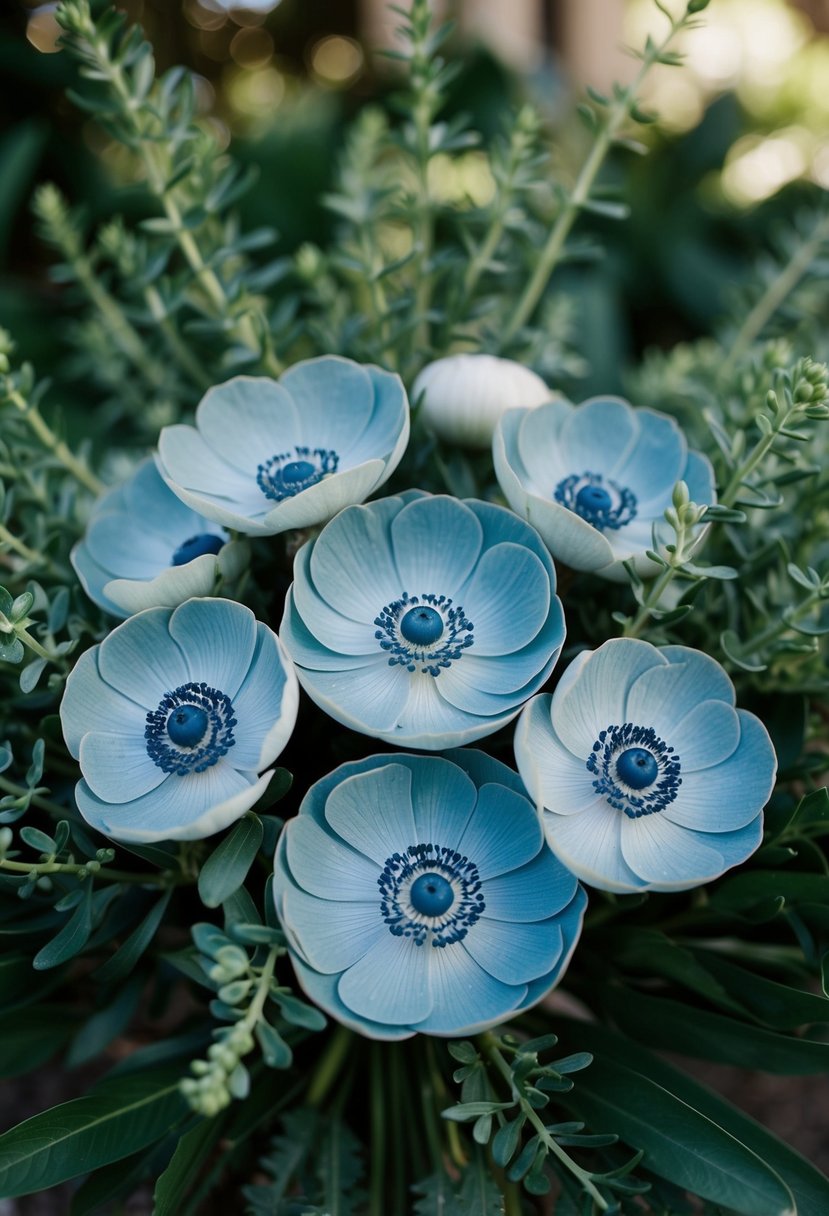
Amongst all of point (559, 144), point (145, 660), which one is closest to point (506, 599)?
point (145, 660)

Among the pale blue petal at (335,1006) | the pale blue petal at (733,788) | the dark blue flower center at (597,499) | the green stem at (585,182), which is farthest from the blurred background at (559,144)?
the pale blue petal at (335,1006)

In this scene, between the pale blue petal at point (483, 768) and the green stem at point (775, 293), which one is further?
the green stem at point (775, 293)

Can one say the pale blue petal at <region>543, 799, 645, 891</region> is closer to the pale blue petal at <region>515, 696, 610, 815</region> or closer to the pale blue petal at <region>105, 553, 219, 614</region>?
the pale blue petal at <region>515, 696, 610, 815</region>

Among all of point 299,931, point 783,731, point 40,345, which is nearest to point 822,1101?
point 783,731

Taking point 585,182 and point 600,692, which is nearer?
point 600,692

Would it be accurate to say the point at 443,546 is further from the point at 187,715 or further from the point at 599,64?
the point at 599,64

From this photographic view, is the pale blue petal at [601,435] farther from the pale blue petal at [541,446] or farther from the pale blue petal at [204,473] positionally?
the pale blue petal at [204,473]

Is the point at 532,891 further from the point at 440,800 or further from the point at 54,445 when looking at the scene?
the point at 54,445

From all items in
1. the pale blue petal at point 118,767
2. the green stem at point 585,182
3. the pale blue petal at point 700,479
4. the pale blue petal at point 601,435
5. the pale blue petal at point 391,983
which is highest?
the green stem at point 585,182
